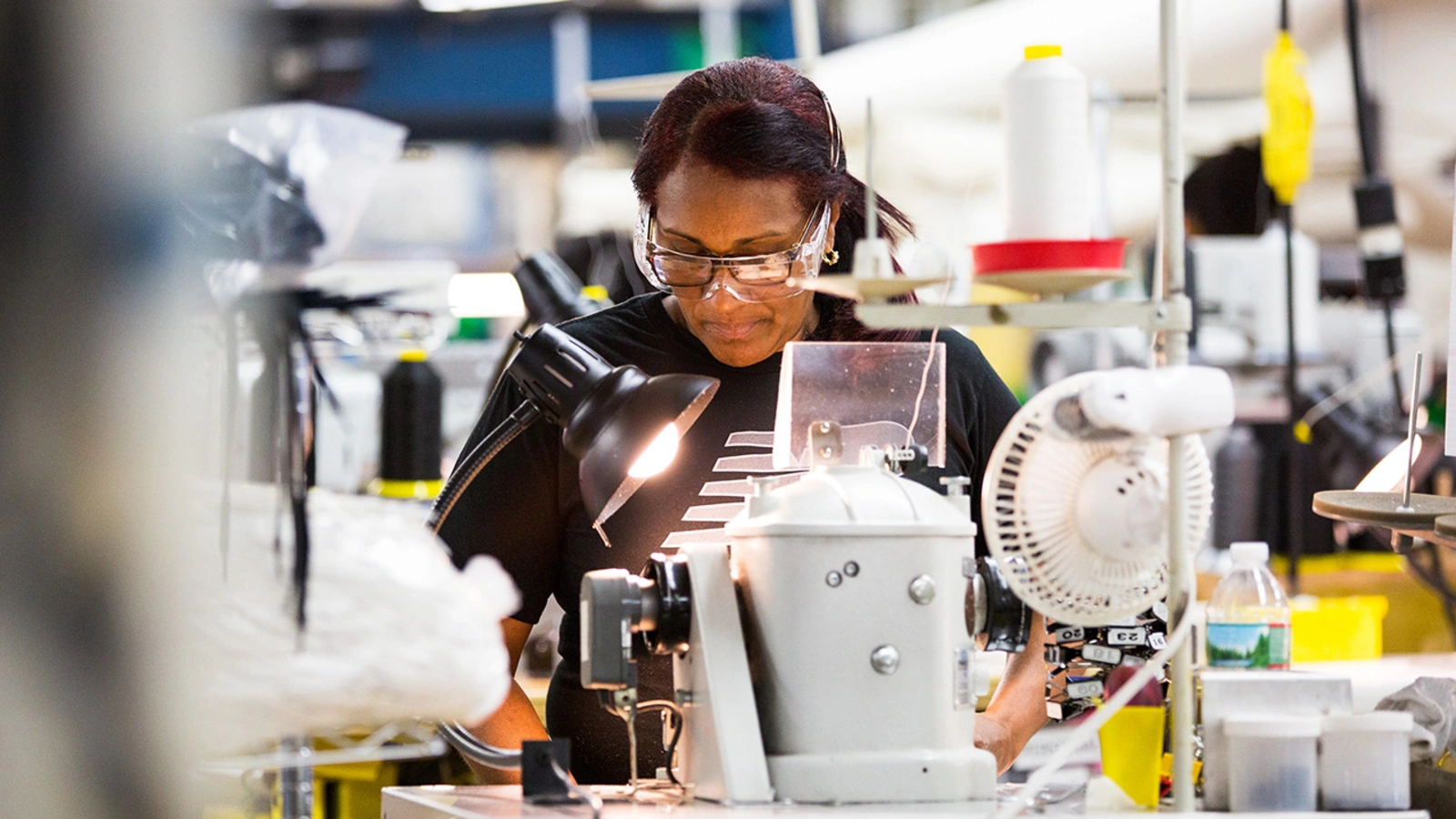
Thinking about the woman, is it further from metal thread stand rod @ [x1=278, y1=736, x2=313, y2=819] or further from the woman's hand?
metal thread stand rod @ [x1=278, y1=736, x2=313, y2=819]

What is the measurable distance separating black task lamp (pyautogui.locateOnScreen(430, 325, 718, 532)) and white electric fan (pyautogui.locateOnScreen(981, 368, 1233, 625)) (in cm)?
→ 26

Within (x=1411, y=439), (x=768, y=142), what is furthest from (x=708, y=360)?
(x=1411, y=439)

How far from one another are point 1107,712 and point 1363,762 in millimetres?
197

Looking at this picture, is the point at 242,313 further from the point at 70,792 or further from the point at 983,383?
the point at 983,383

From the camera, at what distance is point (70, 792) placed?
72cm

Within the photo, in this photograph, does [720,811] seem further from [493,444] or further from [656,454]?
[493,444]

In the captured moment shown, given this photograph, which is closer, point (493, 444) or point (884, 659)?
point (884, 659)

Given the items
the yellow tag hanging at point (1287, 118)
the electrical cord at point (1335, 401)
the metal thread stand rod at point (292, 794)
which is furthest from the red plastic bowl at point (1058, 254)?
the electrical cord at point (1335, 401)

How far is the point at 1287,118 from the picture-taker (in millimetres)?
3197

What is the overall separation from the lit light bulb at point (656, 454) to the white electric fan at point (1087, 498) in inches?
10.2

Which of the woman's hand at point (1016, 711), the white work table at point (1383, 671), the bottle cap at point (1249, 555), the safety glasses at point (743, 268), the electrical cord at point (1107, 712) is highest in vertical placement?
the safety glasses at point (743, 268)

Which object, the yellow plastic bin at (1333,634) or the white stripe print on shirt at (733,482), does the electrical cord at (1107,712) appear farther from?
the yellow plastic bin at (1333,634)

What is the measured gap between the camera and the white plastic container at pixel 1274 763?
46.3 inches

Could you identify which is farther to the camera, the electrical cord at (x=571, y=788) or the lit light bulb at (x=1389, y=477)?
the lit light bulb at (x=1389, y=477)
